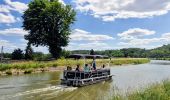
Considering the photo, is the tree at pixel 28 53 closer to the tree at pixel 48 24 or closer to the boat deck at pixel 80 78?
the tree at pixel 48 24

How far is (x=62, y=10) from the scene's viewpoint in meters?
63.6

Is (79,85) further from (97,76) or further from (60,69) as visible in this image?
(60,69)

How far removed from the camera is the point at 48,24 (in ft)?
204

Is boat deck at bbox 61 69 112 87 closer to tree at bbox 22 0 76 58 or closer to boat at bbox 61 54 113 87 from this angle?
boat at bbox 61 54 113 87

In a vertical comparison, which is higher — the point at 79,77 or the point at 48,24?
the point at 48,24

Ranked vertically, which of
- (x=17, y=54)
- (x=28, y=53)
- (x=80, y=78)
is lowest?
(x=80, y=78)

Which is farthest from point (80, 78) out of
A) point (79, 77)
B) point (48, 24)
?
point (48, 24)

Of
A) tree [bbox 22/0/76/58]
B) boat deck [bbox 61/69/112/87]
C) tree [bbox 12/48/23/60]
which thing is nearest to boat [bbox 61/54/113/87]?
boat deck [bbox 61/69/112/87]

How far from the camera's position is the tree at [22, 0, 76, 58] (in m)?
62.1

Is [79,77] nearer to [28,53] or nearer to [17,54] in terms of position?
[17,54]

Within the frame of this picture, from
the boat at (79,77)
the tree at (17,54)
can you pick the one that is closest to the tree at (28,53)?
the tree at (17,54)

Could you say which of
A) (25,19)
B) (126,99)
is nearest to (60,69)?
(25,19)

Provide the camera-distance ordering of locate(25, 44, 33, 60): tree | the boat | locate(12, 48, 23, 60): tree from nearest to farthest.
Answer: the boat → locate(12, 48, 23, 60): tree → locate(25, 44, 33, 60): tree

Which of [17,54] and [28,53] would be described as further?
[28,53]
